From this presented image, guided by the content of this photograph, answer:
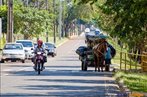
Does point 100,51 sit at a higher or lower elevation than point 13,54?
higher

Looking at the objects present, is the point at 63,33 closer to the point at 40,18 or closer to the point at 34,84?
the point at 40,18

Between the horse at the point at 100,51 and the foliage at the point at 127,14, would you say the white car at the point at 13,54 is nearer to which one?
the horse at the point at 100,51

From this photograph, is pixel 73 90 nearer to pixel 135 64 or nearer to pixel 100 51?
pixel 100 51

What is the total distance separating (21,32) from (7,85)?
6644 centimetres

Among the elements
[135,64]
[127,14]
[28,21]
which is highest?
[28,21]

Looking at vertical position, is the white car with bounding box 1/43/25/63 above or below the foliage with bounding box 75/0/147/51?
below

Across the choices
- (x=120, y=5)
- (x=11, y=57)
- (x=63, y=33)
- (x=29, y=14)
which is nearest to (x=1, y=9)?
(x=29, y=14)

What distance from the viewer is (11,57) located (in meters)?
49.3

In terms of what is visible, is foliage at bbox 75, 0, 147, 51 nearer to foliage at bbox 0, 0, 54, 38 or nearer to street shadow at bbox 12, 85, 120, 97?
street shadow at bbox 12, 85, 120, 97

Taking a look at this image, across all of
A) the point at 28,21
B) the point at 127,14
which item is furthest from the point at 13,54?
the point at 28,21

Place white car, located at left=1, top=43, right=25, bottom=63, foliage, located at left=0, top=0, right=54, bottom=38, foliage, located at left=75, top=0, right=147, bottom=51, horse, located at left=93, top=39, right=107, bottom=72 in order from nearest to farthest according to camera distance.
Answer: foliage, located at left=75, top=0, right=147, bottom=51
horse, located at left=93, top=39, right=107, bottom=72
white car, located at left=1, top=43, right=25, bottom=63
foliage, located at left=0, top=0, right=54, bottom=38

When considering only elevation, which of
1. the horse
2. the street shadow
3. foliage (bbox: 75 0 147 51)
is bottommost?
the street shadow

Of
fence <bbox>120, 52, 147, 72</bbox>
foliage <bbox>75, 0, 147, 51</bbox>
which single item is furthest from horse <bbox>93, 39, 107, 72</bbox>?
foliage <bbox>75, 0, 147, 51</bbox>

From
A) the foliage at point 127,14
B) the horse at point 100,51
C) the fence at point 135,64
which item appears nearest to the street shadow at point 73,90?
the foliage at point 127,14
